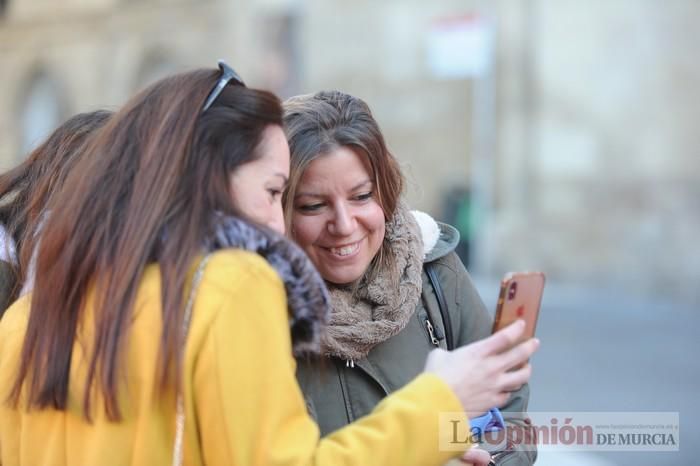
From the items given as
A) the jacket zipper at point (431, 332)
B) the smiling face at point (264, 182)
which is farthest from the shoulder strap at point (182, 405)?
the jacket zipper at point (431, 332)

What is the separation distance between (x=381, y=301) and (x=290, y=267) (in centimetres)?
78

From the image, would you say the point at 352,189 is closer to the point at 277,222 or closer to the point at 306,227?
the point at 306,227

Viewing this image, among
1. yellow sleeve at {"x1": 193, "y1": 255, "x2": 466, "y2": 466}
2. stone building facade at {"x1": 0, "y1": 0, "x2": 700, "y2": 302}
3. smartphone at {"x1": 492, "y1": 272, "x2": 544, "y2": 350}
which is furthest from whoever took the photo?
stone building facade at {"x1": 0, "y1": 0, "x2": 700, "y2": 302}

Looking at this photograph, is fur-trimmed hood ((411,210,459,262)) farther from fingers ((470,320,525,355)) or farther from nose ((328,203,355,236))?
fingers ((470,320,525,355))

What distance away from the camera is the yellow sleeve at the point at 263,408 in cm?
A: 181

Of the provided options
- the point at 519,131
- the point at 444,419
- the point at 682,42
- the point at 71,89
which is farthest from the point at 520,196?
the point at 444,419

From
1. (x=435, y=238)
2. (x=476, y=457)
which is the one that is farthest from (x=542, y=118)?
(x=476, y=457)

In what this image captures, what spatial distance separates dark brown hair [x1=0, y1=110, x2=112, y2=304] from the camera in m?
2.76

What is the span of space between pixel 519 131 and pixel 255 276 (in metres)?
14.8

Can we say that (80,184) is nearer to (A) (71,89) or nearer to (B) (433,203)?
A: (B) (433,203)

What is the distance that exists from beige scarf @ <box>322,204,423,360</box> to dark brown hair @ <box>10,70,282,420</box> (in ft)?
2.32

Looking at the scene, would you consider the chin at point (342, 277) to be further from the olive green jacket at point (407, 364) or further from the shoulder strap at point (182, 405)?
the shoulder strap at point (182, 405)

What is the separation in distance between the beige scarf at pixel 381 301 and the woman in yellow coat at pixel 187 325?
0.54m

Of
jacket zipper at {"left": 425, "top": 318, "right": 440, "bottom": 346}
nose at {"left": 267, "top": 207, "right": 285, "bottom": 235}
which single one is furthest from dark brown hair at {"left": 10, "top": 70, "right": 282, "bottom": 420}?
A: jacket zipper at {"left": 425, "top": 318, "right": 440, "bottom": 346}
